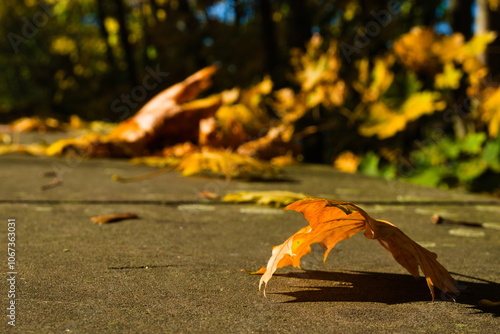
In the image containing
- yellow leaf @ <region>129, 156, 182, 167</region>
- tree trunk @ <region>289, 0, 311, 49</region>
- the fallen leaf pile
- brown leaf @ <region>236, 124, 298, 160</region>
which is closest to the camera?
yellow leaf @ <region>129, 156, 182, 167</region>

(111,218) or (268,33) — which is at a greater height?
(268,33)

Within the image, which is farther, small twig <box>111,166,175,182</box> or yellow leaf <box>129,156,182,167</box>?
yellow leaf <box>129,156,182,167</box>

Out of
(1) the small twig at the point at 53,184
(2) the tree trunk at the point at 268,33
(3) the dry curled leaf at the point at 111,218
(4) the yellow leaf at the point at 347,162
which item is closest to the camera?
(3) the dry curled leaf at the point at 111,218

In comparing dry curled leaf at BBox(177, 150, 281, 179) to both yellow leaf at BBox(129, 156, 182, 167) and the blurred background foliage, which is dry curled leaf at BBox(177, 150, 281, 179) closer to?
yellow leaf at BBox(129, 156, 182, 167)

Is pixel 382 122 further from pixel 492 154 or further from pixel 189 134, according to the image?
pixel 189 134

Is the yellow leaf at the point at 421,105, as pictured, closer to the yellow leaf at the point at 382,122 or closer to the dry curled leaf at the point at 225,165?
the yellow leaf at the point at 382,122

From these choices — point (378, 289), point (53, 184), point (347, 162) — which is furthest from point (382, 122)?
point (378, 289)

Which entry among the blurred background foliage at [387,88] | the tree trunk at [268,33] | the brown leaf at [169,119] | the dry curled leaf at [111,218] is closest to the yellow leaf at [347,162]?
the blurred background foliage at [387,88]

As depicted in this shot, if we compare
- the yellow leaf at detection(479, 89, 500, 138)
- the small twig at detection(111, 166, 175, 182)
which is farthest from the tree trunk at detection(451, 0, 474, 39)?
the small twig at detection(111, 166, 175, 182)
